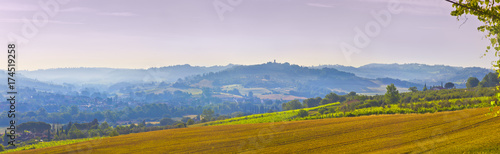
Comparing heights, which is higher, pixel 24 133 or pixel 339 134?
pixel 339 134

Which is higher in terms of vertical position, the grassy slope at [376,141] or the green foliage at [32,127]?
the grassy slope at [376,141]

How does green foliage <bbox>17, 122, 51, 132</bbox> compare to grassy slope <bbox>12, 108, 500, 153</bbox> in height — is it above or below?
below

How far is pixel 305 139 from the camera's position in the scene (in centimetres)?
3853

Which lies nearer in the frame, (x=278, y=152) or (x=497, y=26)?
(x=497, y=26)

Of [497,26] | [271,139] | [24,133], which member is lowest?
[24,133]

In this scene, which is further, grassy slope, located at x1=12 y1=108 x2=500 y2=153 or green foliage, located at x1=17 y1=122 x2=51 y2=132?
green foliage, located at x1=17 y1=122 x2=51 y2=132

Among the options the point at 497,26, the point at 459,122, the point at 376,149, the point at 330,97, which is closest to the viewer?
the point at 497,26

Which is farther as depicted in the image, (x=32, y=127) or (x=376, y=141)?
(x=32, y=127)

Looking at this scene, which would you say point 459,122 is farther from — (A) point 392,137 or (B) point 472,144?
(B) point 472,144

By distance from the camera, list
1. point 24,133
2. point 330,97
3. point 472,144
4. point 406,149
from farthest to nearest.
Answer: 1. point 330,97
2. point 24,133
3. point 406,149
4. point 472,144

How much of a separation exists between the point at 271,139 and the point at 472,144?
21.0m

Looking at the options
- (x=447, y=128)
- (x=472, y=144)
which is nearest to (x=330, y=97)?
(x=447, y=128)

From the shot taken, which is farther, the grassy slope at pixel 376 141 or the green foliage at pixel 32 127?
the green foliage at pixel 32 127

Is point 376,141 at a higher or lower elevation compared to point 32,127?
higher
